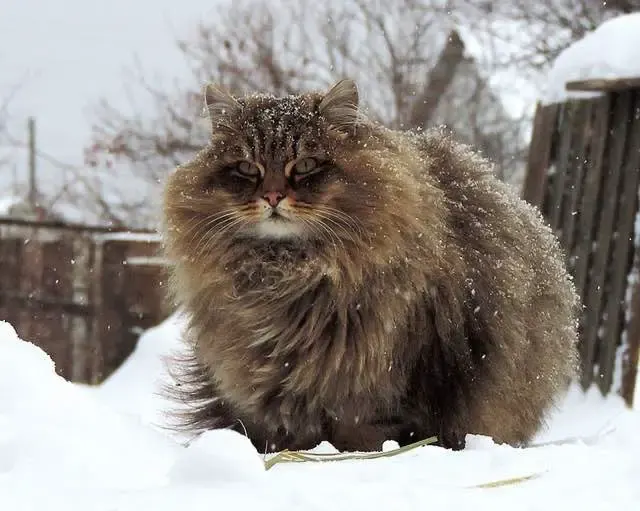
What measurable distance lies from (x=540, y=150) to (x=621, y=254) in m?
0.90

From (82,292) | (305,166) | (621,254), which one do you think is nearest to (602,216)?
(621,254)

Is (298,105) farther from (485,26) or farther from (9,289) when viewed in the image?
(485,26)

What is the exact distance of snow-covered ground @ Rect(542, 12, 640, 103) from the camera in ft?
13.8

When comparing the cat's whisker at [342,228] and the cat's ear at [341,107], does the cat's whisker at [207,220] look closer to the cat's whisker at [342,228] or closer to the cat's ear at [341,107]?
the cat's whisker at [342,228]

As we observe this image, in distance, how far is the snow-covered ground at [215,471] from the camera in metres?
1.23

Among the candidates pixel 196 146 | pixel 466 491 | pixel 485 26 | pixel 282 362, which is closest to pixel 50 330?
pixel 196 146

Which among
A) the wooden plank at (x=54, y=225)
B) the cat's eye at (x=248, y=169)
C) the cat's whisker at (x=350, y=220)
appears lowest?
the wooden plank at (x=54, y=225)

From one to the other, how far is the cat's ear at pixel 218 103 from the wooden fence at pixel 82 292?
415 centimetres

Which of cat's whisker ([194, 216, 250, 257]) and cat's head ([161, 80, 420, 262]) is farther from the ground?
cat's head ([161, 80, 420, 262])

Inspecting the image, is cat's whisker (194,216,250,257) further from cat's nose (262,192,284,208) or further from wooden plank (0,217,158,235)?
wooden plank (0,217,158,235)

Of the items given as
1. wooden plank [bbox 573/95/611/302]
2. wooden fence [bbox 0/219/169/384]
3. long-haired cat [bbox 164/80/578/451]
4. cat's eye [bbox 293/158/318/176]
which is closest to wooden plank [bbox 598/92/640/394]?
wooden plank [bbox 573/95/611/302]

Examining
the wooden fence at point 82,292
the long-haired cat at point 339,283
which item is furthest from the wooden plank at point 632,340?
the wooden fence at point 82,292

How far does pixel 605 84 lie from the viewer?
4215mm

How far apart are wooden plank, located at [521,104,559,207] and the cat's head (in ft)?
8.03
